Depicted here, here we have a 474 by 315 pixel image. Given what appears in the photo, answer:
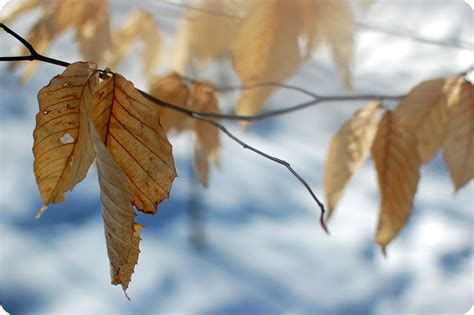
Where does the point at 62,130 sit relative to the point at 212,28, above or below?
below

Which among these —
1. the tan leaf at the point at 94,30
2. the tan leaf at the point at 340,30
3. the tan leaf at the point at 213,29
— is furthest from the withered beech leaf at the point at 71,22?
the tan leaf at the point at 340,30

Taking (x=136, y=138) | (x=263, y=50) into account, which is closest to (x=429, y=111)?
(x=263, y=50)

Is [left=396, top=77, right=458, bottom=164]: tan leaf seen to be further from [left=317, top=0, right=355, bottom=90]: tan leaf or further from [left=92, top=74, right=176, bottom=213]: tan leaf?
[left=92, top=74, right=176, bottom=213]: tan leaf

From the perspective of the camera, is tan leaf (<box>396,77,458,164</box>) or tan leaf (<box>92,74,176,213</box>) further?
tan leaf (<box>396,77,458,164</box>)

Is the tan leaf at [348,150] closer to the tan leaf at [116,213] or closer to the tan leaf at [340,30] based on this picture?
the tan leaf at [340,30]

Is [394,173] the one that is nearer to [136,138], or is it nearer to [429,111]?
[429,111]

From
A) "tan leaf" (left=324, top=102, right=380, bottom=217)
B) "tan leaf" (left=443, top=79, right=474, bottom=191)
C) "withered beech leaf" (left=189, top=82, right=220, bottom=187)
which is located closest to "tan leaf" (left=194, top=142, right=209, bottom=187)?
"withered beech leaf" (left=189, top=82, right=220, bottom=187)
